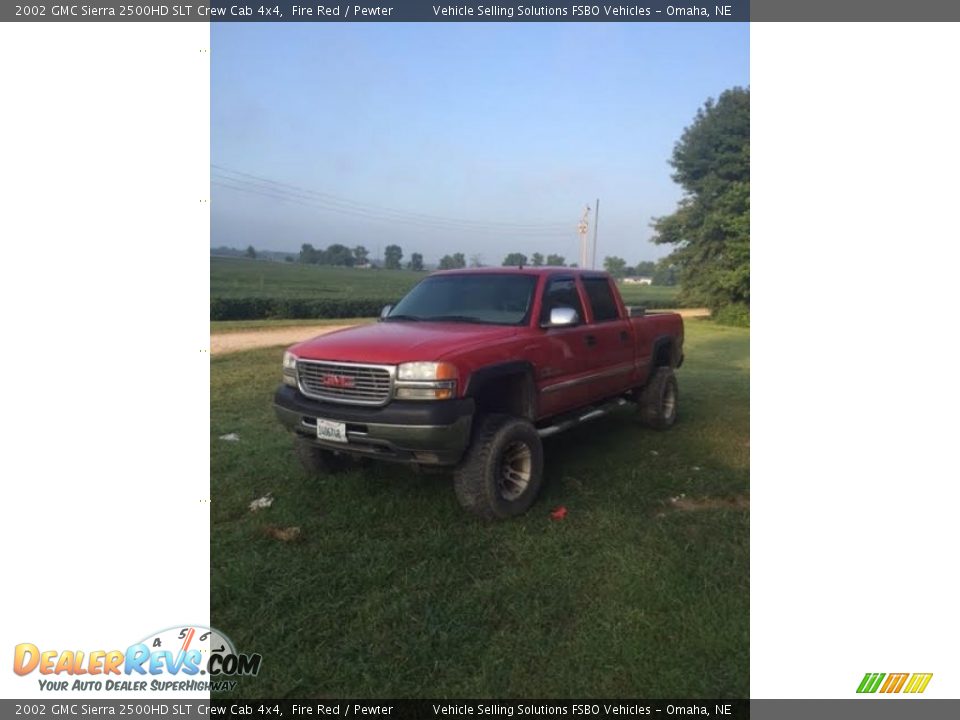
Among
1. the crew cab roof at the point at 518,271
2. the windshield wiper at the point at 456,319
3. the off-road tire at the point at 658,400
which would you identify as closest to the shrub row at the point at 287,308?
the off-road tire at the point at 658,400

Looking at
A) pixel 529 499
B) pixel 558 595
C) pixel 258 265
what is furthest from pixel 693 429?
pixel 258 265

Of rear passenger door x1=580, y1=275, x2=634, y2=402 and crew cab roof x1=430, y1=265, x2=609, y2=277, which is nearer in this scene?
crew cab roof x1=430, y1=265, x2=609, y2=277

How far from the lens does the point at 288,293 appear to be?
3250 centimetres

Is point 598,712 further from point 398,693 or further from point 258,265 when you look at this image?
point 258,265

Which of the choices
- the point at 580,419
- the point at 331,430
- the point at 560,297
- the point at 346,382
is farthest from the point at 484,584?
the point at 560,297

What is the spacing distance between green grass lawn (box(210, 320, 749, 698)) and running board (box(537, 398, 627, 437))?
1.44ft

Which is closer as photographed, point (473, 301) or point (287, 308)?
point (473, 301)

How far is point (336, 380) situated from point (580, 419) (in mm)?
2252

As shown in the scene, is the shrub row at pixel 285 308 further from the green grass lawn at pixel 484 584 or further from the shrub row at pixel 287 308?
the green grass lawn at pixel 484 584

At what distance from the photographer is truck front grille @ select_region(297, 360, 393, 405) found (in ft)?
13.0

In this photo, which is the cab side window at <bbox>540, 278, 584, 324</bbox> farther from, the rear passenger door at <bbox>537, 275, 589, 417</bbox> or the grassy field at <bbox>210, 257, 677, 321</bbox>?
the grassy field at <bbox>210, 257, 677, 321</bbox>

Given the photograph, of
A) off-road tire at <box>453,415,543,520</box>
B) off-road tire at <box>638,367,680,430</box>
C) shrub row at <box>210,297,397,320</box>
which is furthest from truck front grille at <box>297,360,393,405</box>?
shrub row at <box>210,297,397,320</box>

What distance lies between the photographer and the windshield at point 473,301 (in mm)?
4887
